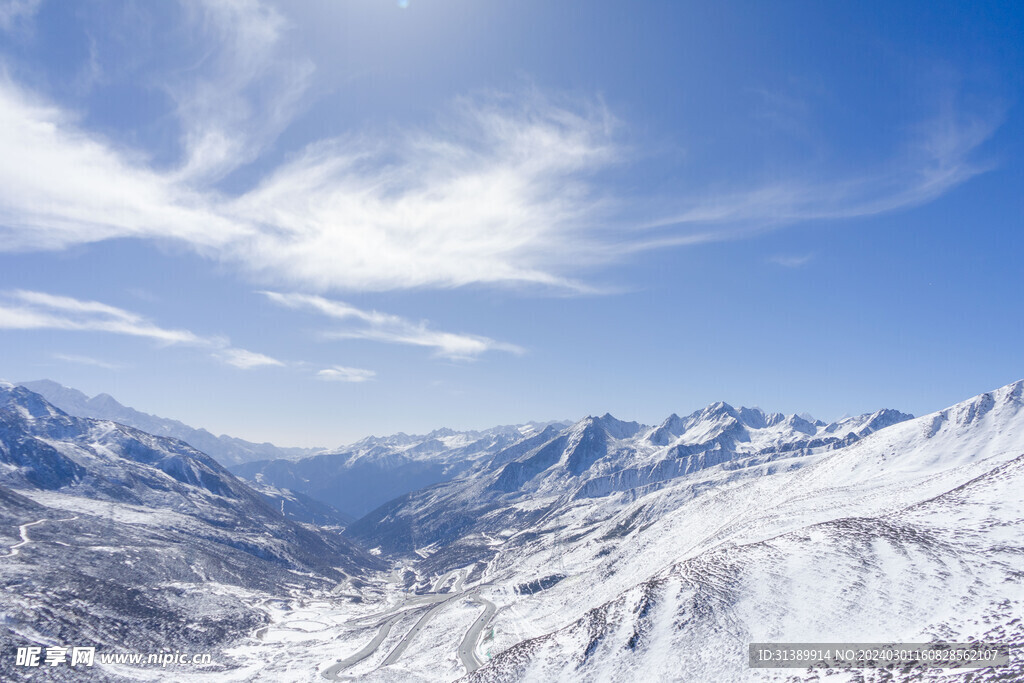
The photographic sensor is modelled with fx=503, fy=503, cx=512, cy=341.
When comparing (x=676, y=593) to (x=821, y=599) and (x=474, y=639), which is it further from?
(x=474, y=639)

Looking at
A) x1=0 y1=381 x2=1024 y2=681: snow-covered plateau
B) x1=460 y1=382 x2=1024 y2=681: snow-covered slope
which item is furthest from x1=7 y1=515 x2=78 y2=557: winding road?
x1=460 y1=382 x2=1024 y2=681: snow-covered slope

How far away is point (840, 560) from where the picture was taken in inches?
2463

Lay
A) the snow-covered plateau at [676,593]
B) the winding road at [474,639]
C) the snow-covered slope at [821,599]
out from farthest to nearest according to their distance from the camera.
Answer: the winding road at [474,639]
the snow-covered plateau at [676,593]
the snow-covered slope at [821,599]

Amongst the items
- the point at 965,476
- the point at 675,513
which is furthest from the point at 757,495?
the point at 965,476

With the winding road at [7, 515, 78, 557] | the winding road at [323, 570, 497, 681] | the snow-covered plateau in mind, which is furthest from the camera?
the winding road at [7, 515, 78, 557]

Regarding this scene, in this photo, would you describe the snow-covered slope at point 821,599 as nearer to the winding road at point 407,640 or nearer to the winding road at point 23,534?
the winding road at point 407,640

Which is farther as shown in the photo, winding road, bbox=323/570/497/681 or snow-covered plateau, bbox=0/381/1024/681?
winding road, bbox=323/570/497/681

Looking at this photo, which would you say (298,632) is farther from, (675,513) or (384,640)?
(675,513)

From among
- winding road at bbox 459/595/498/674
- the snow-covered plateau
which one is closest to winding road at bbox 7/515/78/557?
the snow-covered plateau

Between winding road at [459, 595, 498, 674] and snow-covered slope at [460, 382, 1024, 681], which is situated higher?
snow-covered slope at [460, 382, 1024, 681]

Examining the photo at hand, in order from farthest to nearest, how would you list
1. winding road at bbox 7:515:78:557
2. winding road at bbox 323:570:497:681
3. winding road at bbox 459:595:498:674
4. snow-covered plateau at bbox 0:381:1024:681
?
winding road at bbox 7:515:78:557 → winding road at bbox 323:570:497:681 → winding road at bbox 459:595:498:674 → snow-covered plateau at bbox 0:381:1024:681

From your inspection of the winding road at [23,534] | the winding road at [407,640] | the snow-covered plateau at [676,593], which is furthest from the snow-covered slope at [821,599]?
the winding road at [23,534]

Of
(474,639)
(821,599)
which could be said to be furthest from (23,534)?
(821,599)

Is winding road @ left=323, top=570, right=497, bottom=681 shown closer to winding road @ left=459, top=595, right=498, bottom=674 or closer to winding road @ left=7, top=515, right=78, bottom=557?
winding road @ left=459, top=595, right=498, bottom=674
